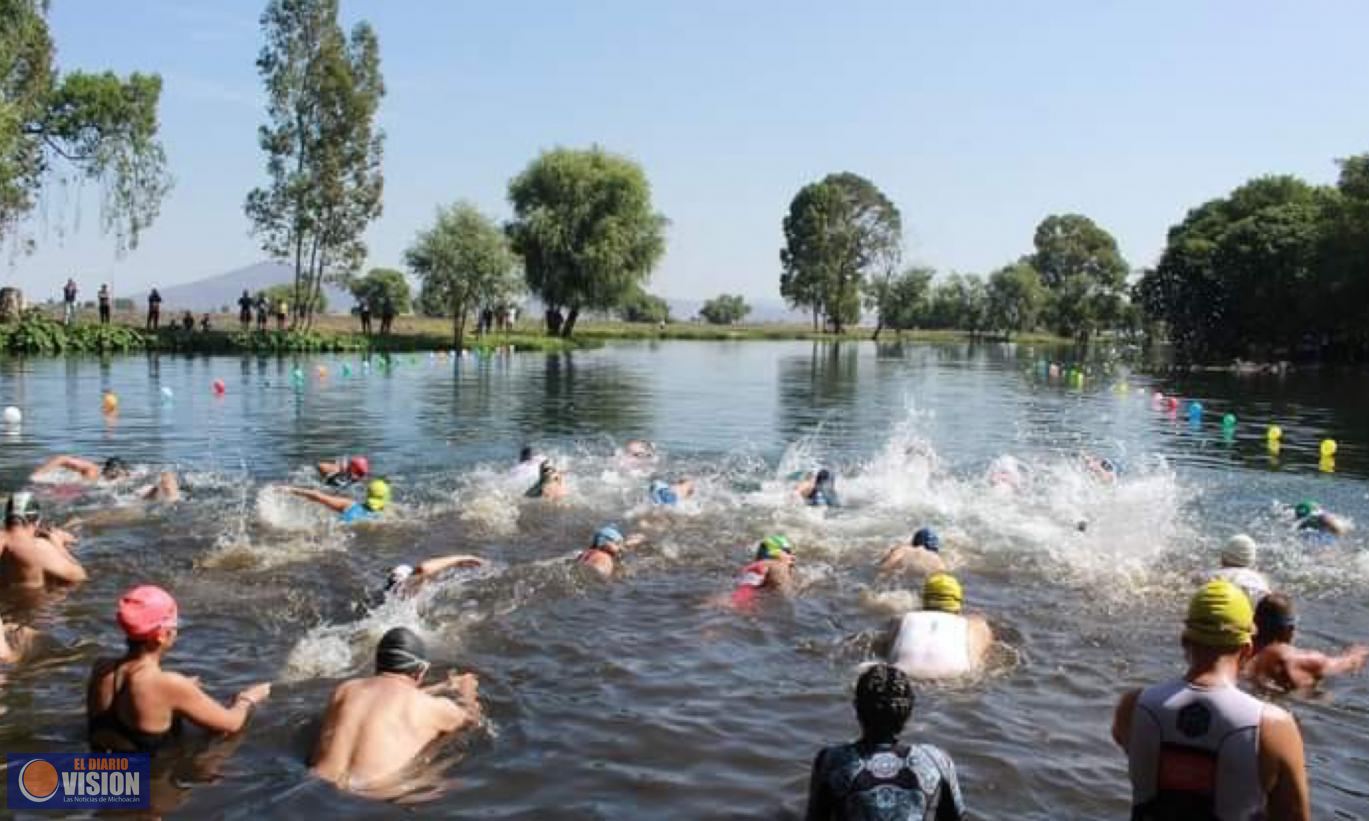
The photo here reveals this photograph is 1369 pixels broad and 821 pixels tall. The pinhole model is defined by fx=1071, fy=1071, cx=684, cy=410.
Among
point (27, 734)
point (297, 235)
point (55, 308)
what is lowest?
point (27, 734)

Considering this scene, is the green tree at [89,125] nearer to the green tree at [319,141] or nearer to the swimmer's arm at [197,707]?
the green tree at [319,141]

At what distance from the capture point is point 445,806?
Result: 7277 millimetres

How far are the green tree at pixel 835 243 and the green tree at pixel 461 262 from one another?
72178 mm

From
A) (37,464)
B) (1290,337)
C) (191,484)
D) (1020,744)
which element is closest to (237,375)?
(37,464)

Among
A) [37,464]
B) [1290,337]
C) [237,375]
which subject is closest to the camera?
[37,464]

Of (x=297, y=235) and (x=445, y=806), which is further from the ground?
(x=297, y=235)

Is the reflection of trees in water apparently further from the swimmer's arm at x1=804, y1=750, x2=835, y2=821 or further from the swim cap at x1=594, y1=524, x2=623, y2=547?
the swimmer's arm at x1=804, y1=750, x2=835, y2=821

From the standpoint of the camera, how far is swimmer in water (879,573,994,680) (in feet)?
32.8

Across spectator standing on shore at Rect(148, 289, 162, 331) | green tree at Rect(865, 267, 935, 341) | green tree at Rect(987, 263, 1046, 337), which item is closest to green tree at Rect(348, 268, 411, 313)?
spectator standing on shore at Rect(148, 289, 162, 331)

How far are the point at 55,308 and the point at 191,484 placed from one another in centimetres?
5506

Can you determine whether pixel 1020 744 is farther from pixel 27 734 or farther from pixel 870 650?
pixel 27 734

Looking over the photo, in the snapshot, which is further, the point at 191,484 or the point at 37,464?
the point at 37,464

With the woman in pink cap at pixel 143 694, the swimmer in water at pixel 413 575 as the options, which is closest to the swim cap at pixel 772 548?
the swimmer in water at pixel 413 575

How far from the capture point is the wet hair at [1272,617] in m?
9.90
